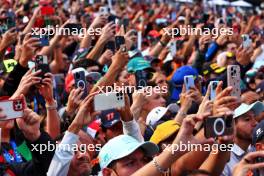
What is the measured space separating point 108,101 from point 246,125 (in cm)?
150

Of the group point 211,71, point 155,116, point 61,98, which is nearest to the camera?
point 155,116

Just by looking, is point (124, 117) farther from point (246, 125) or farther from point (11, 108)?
point (246, 125)

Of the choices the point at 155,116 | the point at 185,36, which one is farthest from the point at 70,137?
the point at 185,36

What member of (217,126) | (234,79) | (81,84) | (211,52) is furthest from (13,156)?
(211,52)

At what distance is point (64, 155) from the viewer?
453 cm

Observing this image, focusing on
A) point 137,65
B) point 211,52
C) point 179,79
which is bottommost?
point 211,52

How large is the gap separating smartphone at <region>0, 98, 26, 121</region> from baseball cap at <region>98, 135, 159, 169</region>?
0.54 meters

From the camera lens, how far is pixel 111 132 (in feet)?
17.9

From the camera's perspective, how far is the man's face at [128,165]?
164 inches

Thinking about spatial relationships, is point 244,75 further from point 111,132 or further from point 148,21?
point 148,21

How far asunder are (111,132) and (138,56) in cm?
333

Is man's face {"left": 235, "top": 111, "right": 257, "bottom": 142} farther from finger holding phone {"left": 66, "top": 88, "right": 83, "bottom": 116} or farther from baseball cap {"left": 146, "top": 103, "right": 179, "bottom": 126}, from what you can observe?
finger holding phone {"left": 66, "top": 88, "right": 83, "bottom": 116}

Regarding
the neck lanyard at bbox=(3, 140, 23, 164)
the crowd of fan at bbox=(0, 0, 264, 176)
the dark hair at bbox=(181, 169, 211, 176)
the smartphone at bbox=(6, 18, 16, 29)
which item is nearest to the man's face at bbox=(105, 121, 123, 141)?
the crowd of fan at bbox=(0, 0, 264, 176)

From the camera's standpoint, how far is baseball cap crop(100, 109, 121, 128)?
5129mm
